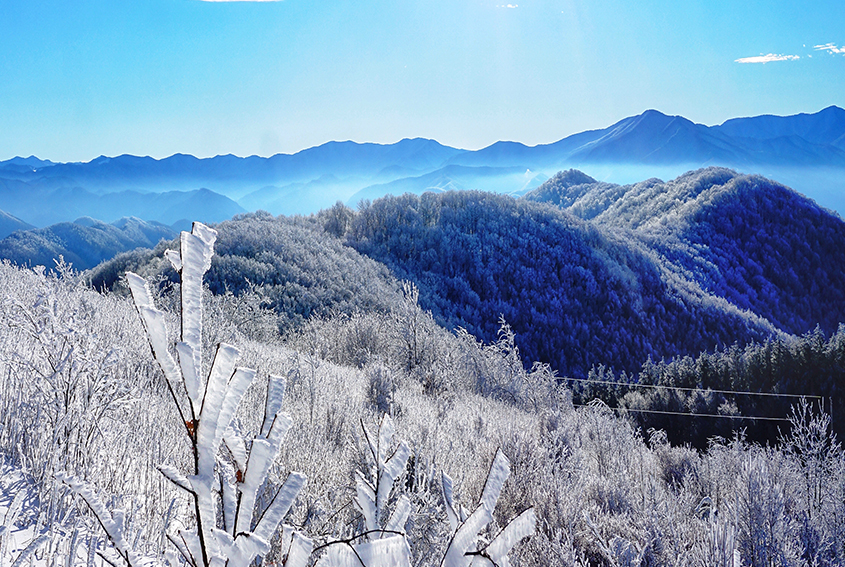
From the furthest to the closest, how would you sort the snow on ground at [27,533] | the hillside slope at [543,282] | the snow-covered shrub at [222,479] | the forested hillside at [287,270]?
the hillside slope at [543,282] < the forested hillside at [287,270] < the snow on ground at [27,533] < the snow-covered shrub at [222,479]

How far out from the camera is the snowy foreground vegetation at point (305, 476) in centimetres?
45

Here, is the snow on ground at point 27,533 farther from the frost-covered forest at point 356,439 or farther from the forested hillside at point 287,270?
the forested hillside at point 287,270

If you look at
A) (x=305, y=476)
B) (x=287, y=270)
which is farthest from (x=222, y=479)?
(x=287, y=270)

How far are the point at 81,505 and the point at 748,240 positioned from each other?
300 feet

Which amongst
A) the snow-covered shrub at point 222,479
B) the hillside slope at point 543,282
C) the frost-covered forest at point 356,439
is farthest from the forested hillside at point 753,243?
the snow-covered shrub at point 222,479

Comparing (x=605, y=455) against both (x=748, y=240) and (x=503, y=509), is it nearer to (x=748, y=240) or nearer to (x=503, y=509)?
(x=503, y=509)

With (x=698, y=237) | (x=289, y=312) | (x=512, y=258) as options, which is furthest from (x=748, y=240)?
(x=289, y=312)

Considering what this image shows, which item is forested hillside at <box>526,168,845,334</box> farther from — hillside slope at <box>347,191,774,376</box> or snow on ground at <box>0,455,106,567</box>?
snow on ground at <box>0,455,106,567</box>

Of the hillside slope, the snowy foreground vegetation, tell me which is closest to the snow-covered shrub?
the snowy foreground vegetation

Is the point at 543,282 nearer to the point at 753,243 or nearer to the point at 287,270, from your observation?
the point at 287,270

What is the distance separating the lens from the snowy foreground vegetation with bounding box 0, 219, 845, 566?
45 centimetres

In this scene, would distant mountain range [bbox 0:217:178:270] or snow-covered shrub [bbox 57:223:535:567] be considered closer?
snow-covered shrub [bbox 57:223:535:567]

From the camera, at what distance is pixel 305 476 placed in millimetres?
420

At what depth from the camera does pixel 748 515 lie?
2.60 m
